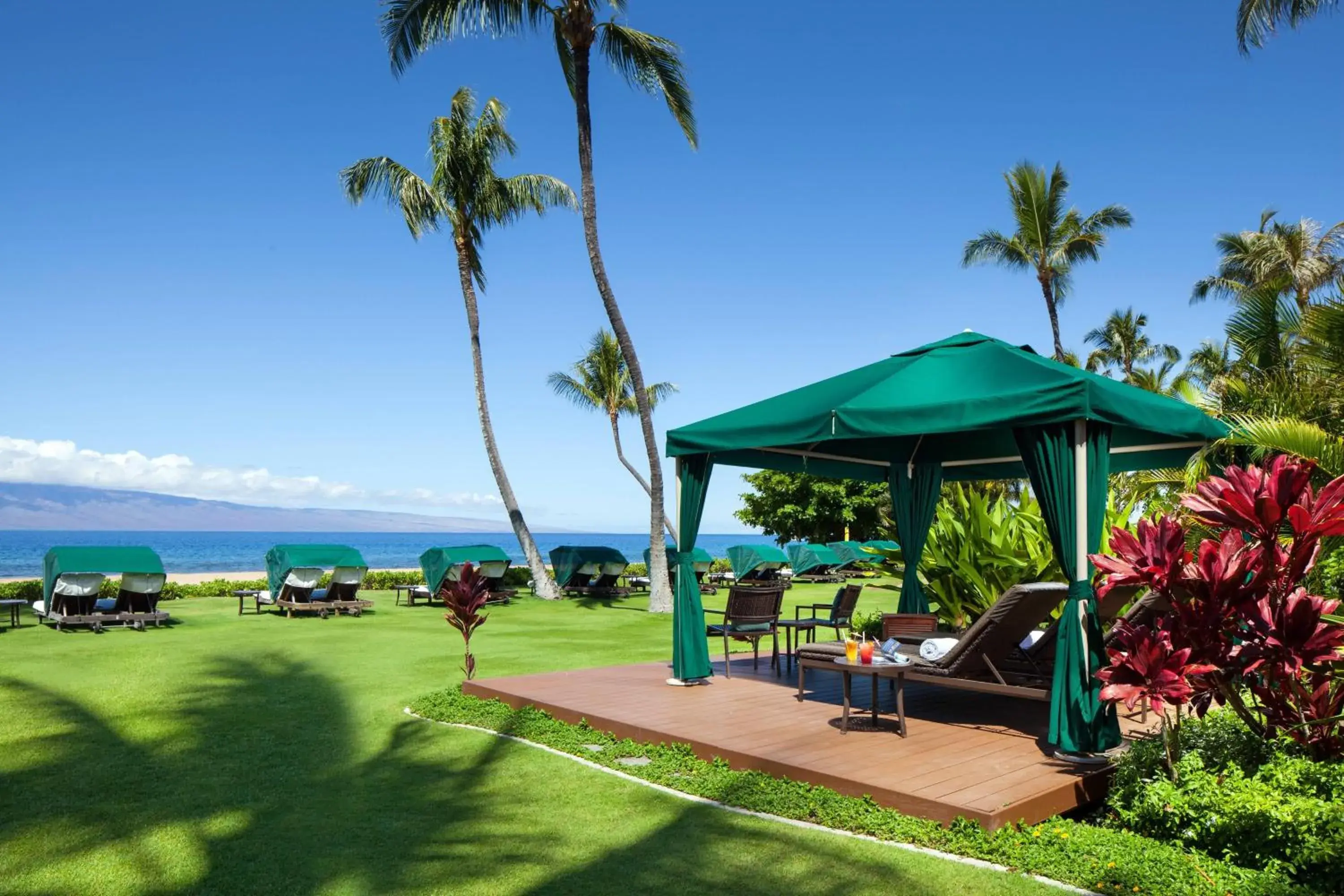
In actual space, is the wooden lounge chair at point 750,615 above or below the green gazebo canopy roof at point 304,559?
below

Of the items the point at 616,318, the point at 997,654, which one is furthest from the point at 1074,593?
the point at 616,318

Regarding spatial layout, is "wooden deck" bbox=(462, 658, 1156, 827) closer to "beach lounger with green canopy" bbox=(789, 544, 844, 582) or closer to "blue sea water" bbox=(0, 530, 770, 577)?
"beach lounger with green canopy" bbox=(789, 544, 844, 582)

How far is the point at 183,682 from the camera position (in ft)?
32.1

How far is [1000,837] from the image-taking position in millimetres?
4312

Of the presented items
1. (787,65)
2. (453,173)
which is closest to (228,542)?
(453,173)

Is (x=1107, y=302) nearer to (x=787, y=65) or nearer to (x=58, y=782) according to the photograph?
(x=787, y=65)

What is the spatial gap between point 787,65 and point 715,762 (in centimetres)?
1394

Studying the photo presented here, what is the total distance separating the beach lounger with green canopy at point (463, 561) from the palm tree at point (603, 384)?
13.2m

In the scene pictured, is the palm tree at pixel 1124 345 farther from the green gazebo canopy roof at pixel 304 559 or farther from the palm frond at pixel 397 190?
the green gazebo canopy roof at pixel 304 559

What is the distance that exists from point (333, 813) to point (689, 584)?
391 centimetres

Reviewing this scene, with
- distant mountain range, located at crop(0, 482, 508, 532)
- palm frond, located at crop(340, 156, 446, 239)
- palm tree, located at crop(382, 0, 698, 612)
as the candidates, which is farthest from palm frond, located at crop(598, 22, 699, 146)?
distant mountain range, located at crop(0, 482, 508, 532)

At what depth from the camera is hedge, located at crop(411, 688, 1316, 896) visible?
12.4 feet

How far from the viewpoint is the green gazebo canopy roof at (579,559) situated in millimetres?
24281

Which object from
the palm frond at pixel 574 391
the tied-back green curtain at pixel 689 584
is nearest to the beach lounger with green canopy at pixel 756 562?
the palm frond at pixel 574 391
